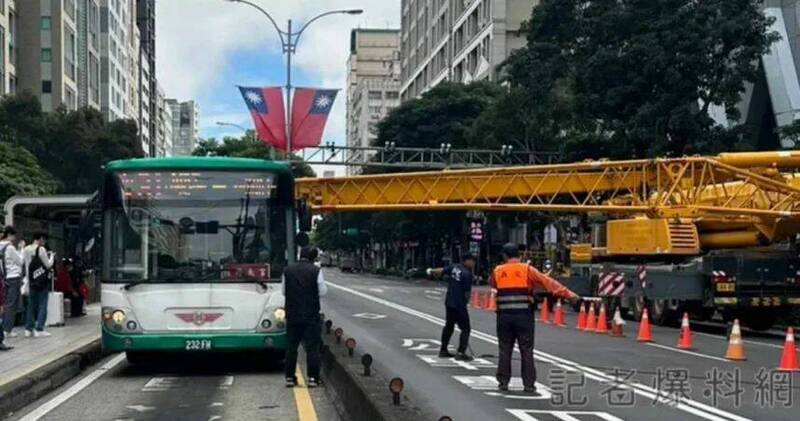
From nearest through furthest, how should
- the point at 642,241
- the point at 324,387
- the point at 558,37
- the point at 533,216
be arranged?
the point at 324,387 → the point at 642,241 → the point at 558,37 → the point at 533,216

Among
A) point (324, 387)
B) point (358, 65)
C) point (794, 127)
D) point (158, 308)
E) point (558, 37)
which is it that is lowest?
point (324, 387)

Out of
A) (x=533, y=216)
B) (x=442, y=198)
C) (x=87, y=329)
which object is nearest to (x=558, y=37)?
(x=442, y=198)

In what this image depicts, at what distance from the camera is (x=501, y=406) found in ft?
41.2

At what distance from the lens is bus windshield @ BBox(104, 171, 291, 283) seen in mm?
14984

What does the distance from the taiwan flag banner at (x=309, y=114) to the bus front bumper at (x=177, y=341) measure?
17107 mm

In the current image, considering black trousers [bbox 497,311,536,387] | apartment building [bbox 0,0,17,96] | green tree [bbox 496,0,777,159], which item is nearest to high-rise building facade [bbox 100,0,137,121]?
apartment building [bbox 0,0,17,96]

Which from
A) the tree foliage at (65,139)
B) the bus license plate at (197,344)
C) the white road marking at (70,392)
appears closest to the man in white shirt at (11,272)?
the white road marking at (70,392)

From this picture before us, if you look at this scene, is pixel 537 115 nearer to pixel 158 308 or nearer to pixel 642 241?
pixel 642 241

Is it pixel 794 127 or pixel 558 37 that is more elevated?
pixel 558 37

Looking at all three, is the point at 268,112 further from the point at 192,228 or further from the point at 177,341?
the point at 177,341

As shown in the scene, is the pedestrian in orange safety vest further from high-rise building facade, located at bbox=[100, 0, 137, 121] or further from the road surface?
high-rise building facade, located at bbox=[100, 0, 137, 121]

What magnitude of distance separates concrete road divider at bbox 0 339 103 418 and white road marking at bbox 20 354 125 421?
7.8 inches

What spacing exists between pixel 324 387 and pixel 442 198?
1920 cm

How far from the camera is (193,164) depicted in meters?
15.5
